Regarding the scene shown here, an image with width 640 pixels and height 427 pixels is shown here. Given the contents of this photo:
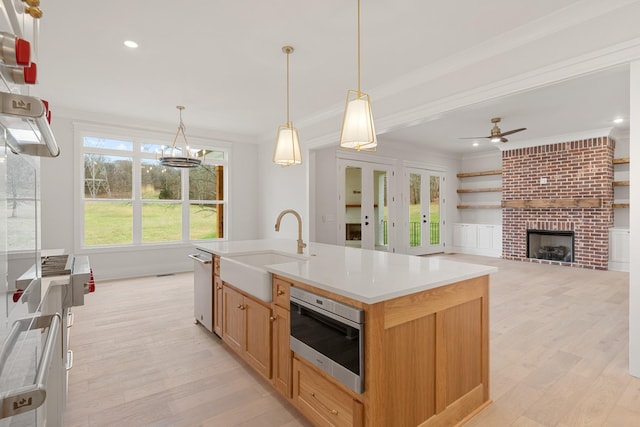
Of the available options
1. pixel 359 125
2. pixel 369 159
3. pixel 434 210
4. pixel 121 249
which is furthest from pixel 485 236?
pixel 121 249

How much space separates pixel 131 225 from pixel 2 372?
6.00m

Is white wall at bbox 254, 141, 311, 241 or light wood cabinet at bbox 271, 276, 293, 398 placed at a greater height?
white wall at bbox 254, 141, 311, 241

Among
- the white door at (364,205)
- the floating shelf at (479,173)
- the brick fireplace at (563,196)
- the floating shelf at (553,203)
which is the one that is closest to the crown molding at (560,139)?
the brick fireplace at (563,196)

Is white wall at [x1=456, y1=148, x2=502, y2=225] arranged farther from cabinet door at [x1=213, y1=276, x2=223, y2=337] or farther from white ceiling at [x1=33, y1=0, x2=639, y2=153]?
cabinet door at [x1=213, y1=276, x2=223, y2=337]

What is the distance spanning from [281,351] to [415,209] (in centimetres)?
686

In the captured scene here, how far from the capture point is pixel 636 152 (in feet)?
7.55

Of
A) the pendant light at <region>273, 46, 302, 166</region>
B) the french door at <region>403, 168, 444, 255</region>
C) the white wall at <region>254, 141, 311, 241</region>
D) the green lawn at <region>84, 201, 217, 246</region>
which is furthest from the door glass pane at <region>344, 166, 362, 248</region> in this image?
the pendant light at <region>273, 46, 302, 166</region>

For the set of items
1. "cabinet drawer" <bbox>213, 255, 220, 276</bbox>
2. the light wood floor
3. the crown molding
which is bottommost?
the light wood floor

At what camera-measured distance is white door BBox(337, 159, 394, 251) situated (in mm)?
6680

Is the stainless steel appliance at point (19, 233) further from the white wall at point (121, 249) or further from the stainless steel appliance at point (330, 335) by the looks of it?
the white wall at point (121, 249)

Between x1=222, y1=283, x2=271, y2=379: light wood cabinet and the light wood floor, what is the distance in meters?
0.16

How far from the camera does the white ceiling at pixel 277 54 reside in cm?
262

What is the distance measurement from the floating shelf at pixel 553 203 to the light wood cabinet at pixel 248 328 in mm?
7287

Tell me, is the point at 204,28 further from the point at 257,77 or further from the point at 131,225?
the point at 131,225
